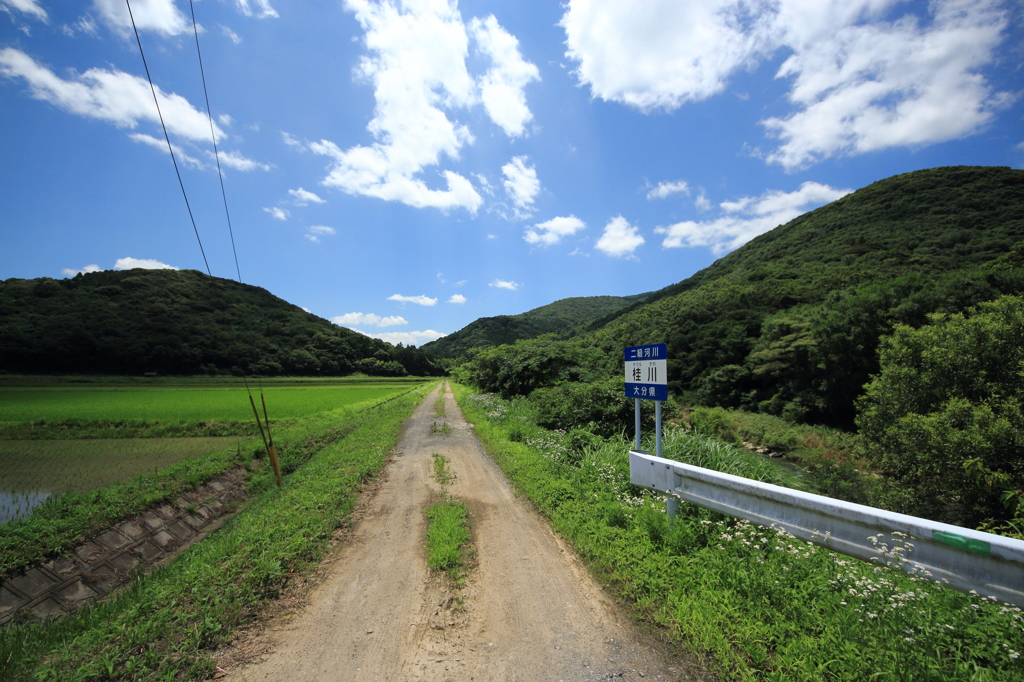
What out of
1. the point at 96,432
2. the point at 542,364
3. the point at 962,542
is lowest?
the point at 96,432

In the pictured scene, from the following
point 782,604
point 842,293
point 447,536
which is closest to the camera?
point 782,604

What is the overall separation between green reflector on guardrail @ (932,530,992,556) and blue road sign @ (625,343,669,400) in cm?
214

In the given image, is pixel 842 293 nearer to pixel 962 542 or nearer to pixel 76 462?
pixel 962 542

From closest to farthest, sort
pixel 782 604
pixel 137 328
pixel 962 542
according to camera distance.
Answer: pixel 962 542
pixel 782 604
pixel 137 328

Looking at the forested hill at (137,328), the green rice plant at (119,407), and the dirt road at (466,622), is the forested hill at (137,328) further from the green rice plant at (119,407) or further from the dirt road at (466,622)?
the dirt road at (466,622)

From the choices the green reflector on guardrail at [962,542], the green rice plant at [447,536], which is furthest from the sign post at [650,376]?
the green rice plant at [447,536]

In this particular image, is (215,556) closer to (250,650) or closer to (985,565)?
(250,650)

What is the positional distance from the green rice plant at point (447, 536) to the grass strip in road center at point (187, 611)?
127 cm

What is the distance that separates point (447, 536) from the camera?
4582mm

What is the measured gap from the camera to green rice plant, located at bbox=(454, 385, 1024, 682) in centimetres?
218

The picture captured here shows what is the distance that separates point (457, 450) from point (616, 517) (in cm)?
614

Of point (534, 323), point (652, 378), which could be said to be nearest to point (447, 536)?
point (652, 378)

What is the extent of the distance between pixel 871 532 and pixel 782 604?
838 millimetres

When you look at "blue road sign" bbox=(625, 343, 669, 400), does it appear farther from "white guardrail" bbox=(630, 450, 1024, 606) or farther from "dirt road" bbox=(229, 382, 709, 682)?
"dirt road" bbox=(229, 382, 709, 682)
